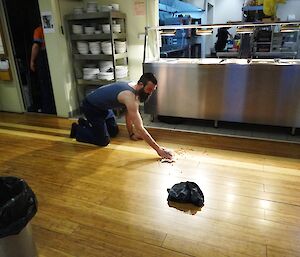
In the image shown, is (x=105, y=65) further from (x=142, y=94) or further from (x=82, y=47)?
(x=142, y=94)

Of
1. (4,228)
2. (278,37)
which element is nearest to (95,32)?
(4,228)

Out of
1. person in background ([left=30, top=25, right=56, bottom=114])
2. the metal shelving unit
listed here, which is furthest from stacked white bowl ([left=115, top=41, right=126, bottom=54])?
person in background ([left=30, top=25, right=56, bottom=114])

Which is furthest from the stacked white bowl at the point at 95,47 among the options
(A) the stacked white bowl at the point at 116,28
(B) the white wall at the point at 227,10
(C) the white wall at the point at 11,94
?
(B) the white wall at the point at 227,10

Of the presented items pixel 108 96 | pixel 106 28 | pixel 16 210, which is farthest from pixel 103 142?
pixel 16 210

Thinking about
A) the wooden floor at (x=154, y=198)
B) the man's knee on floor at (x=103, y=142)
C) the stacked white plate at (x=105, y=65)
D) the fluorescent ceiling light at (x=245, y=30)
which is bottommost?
the wooden floor at (x=154, y=198)

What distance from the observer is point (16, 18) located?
4070mm

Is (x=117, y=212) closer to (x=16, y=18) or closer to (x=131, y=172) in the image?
(x=131, y=172)

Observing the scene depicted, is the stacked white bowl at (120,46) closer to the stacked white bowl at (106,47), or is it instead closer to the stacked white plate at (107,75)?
the stacked white bowl at (106,47)

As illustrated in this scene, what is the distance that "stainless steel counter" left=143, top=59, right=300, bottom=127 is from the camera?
290cm

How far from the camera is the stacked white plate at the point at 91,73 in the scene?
147 inches

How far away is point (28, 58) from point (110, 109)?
7.75ft

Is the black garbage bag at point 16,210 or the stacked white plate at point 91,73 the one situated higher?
the stacked white plate at point 91,73

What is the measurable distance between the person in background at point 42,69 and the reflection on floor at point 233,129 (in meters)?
1.28

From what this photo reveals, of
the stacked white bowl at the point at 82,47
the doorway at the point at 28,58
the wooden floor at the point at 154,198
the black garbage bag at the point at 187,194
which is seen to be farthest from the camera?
the doorway at the point at 28,58
